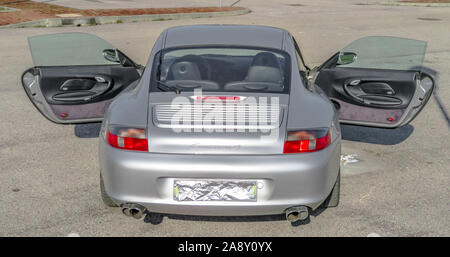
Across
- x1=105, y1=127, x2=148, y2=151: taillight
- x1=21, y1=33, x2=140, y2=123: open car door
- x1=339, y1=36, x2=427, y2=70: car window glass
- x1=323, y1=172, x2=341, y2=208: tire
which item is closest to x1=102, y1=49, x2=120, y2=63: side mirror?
x1=21, y1=33, x2=140, y2=123: open car door

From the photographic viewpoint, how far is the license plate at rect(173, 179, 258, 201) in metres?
3.74

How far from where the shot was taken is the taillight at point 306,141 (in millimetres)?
3797

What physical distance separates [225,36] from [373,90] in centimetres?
192

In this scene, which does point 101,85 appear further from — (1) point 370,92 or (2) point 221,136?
(1) point 370,92

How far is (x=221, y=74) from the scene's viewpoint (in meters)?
4.68

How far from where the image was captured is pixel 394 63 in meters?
11.9

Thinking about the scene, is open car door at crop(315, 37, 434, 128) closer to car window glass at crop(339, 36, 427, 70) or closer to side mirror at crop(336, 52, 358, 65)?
side mirror at crop(336, 52, 358, 65)

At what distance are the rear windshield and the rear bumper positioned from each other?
81 cm

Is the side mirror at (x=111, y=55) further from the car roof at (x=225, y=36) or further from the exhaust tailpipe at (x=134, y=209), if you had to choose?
the exhaust tailpipe at (x=134, y=209)

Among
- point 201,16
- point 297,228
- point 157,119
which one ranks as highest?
point 157,119

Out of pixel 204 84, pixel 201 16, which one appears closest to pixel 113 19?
pixel 201 16

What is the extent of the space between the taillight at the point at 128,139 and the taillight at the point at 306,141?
3.15ft
